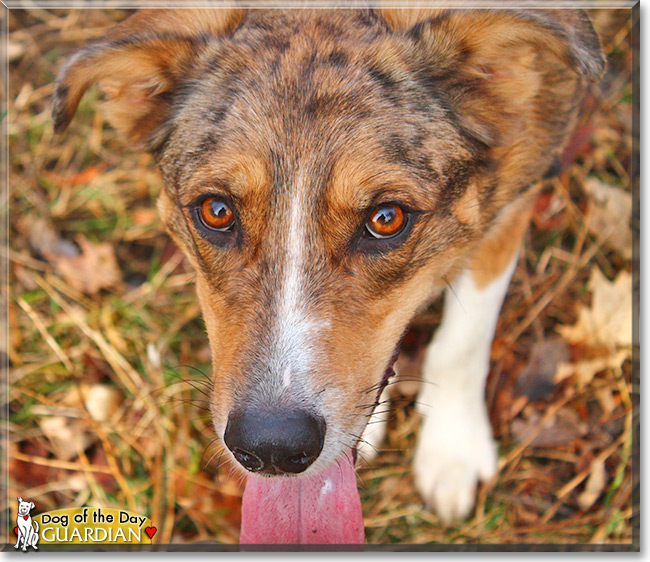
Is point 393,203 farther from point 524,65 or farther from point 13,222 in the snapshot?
point 13,222

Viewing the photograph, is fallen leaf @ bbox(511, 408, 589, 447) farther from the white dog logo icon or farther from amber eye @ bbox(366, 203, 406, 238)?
the white dog logo icon

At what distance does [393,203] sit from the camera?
10.1 ft

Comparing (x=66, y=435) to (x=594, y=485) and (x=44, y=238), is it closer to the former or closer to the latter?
(x=44, y=238)

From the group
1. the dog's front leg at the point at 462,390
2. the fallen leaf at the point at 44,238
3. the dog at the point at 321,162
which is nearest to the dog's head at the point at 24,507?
the dog at the point at 321,162

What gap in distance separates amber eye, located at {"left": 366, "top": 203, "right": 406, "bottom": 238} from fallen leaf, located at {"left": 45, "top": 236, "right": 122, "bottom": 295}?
305 centimetres

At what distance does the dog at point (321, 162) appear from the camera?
2943mm

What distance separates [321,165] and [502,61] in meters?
1.07

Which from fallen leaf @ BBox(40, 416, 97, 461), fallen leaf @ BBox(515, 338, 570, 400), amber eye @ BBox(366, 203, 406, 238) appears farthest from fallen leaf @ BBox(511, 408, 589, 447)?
fallen leaf @ BBox(40, 416, 97, 461)

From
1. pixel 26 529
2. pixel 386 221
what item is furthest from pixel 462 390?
pixel 26 529

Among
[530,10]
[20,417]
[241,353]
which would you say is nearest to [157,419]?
[20,417]

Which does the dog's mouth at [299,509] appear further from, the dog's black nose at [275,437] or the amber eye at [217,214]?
the amber eye at [217,214]

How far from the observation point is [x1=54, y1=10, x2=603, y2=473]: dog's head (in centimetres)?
293

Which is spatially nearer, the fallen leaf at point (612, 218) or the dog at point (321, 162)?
the dog at point (321, 162)

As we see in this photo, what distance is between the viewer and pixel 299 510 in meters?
3.38
